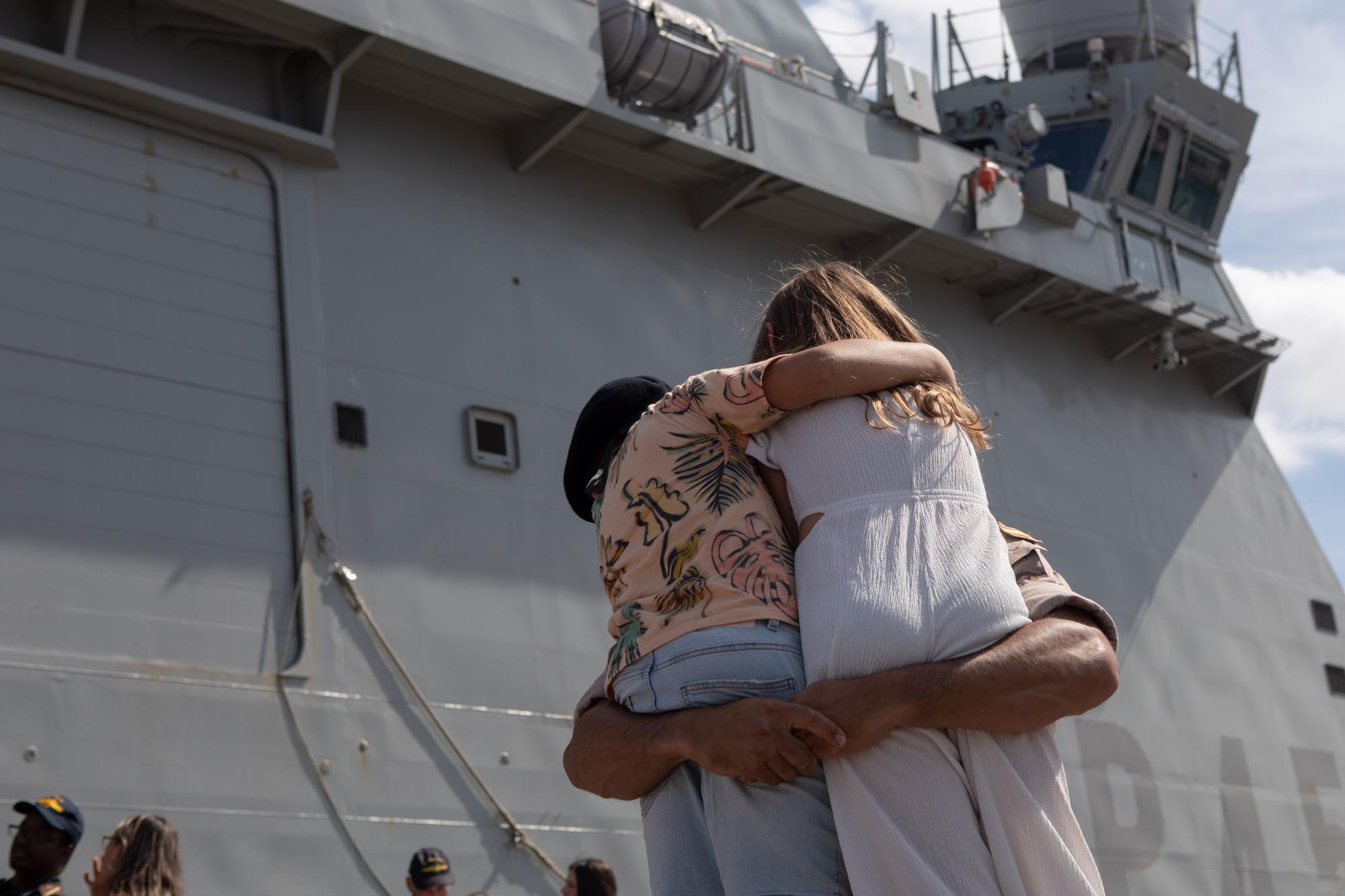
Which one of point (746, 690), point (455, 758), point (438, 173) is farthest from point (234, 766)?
point (746, 690)

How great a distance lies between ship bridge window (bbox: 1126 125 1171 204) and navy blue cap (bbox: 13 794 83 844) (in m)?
11.6

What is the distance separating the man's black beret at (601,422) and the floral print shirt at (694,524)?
19cm

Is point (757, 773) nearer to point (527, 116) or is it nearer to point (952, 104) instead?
point (527, 116)

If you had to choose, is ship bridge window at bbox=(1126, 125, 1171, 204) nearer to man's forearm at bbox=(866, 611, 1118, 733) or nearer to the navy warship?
the navy warship

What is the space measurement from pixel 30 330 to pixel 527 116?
343 cm

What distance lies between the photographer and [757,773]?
1935mm

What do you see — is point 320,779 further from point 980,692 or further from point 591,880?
point 980,692

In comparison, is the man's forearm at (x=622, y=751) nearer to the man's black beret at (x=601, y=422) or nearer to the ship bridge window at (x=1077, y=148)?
the man's black beret at (x=601, y=422)

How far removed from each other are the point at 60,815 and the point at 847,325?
3.48 metres

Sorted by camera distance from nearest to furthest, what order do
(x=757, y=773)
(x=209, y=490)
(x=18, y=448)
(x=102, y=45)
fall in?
1. (x=757, y=773)
2. (x=18, y=448)
3. (x=209, y=490)
4. (x=102, y=45)

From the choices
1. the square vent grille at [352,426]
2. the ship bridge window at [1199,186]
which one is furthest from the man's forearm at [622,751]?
the ship bridge window at [1199,186]

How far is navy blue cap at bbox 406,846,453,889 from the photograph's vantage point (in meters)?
5.98

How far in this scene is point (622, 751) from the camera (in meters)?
2.12

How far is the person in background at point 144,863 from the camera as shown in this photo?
4121mm
